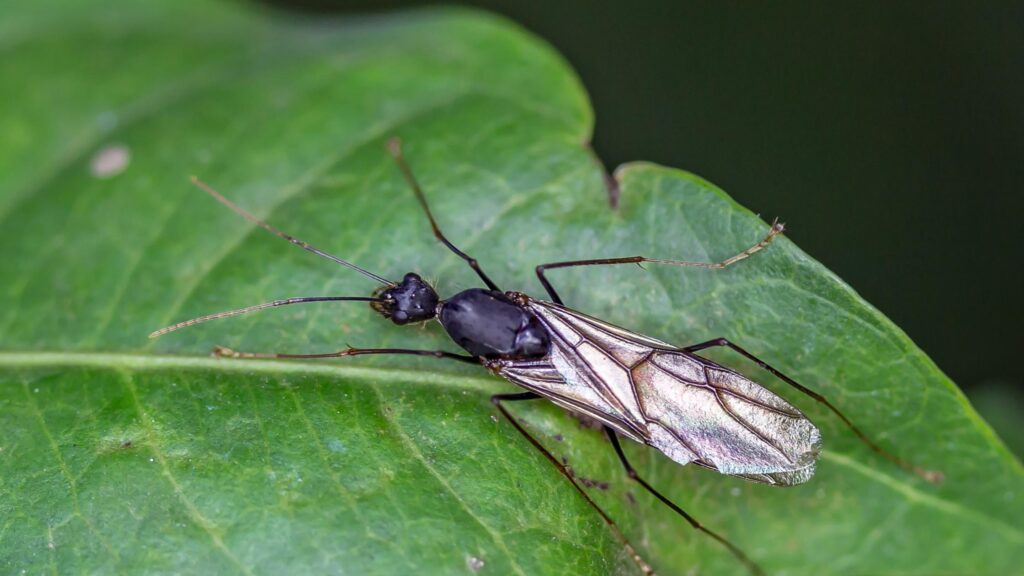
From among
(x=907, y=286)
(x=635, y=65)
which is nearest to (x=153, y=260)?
(x=635, y=65)

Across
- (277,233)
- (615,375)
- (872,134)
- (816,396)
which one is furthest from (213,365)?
(872,134)

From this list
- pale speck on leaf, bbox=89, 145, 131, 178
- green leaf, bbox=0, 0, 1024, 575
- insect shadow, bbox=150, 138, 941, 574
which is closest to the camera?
green leaf, bbox=0, 0, 1024, 575

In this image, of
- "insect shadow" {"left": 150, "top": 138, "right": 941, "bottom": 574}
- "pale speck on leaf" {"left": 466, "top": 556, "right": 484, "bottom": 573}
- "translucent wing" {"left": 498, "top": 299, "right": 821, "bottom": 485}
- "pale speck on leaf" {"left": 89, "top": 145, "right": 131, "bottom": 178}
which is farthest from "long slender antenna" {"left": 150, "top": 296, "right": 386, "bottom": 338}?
"pale speck on leaf" {"left": 466, "top": 556, "right": 484, "bottom": 573}

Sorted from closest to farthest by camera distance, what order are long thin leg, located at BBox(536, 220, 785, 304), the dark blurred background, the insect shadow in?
long thin leg, located at BBox(536, 220, 785, 304)
the insect shadow
the dark blurred background

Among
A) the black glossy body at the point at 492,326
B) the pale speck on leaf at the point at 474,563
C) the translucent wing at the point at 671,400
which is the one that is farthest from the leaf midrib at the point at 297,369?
the pale speck on leaf at the point at 474,563

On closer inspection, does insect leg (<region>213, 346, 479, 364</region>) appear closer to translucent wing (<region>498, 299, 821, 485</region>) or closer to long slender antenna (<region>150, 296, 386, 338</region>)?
long slender antenna (<region>150, 296, 386, 338</region>)

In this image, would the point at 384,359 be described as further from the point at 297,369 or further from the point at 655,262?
the point at 655,262
